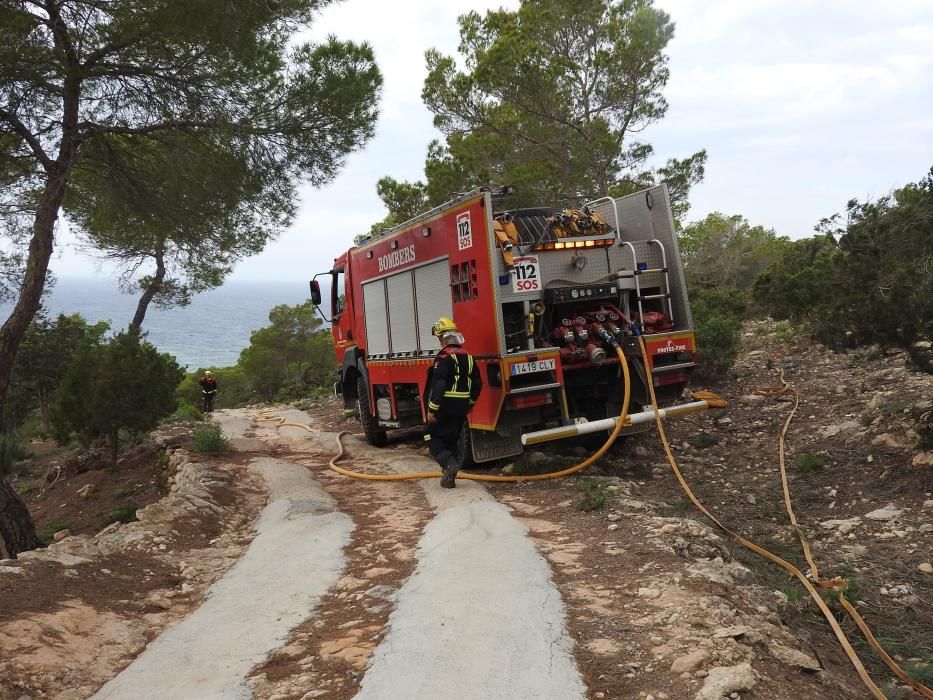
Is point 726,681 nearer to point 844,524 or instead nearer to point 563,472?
point 844,524

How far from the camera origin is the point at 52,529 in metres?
9.69

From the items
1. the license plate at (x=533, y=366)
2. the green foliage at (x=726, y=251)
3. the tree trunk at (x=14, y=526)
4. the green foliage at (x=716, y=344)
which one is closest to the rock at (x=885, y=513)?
the license plate at (x=533, y=366)

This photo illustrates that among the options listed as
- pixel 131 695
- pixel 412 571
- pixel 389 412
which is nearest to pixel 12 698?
pixel 131 695

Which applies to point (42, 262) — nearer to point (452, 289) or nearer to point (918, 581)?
point (452, 289)

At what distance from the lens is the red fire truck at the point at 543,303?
7430 mm

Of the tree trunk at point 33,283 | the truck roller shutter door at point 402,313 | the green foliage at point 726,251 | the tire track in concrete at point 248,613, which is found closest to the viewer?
the tire track in concrete at point 248,613

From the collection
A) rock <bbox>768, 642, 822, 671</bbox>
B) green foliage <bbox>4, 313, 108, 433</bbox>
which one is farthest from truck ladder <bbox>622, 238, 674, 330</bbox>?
green foliage <bbox>4, 313, 108, 433</bbox>

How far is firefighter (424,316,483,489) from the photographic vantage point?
721 centimetres

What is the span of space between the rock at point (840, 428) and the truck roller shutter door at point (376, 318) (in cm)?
578

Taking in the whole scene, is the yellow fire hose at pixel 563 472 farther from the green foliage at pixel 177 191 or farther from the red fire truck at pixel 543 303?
the green foliage at pixel 177 191

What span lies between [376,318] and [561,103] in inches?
340

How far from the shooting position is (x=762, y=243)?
119 ft

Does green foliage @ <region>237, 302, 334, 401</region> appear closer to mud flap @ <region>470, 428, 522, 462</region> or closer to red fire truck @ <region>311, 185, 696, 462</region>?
red fire truck @ <region>311, 185, 696, 462</region>

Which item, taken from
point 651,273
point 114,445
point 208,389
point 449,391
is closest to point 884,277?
point 651,273
